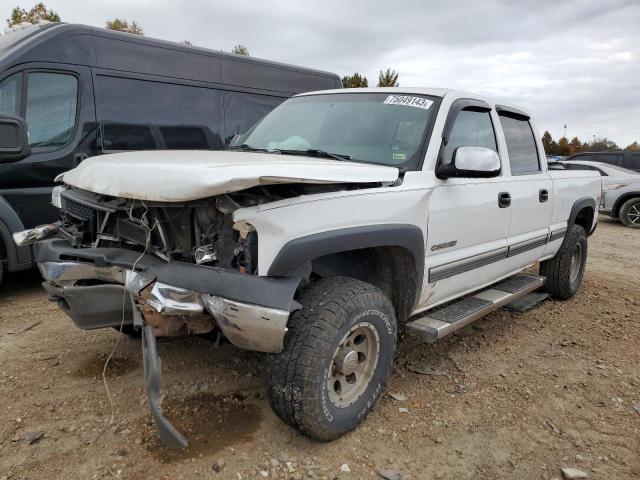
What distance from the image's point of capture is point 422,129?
3271 mm

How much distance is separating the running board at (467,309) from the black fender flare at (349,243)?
11.6 inches

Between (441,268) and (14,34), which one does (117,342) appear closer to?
(441,268)

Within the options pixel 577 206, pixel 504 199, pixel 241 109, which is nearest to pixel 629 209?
pixel 577 206

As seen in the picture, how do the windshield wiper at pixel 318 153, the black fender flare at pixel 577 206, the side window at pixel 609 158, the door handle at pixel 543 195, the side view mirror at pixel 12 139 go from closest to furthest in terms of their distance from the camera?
1. the side view mirror at pixel 12 139
2. the windshield wiper at pixel 318 153
3. the door handle at pixel 543 195
4. the black fender flare at pixel 577 206
5. the side window at pixel 609 158

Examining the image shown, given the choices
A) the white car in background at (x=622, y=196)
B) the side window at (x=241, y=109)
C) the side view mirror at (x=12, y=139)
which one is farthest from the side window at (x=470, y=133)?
the white car in background at (x=622, y=196)

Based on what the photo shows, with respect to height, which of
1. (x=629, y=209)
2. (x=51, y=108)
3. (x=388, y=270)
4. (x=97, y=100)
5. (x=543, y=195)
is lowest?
(x=629, y=209)

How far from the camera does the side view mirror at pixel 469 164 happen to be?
3055mm

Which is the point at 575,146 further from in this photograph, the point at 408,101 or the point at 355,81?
the point at 408,101

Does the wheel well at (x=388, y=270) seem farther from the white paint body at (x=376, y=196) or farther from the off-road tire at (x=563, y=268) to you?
the off-road tire at (x=563, y=268)

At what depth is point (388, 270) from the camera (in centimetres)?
316

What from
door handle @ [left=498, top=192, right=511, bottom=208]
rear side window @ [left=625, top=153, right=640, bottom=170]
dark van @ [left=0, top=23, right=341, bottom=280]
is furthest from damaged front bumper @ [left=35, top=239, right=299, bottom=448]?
rear side window @ [left=625, top=153, right=640, bottom=170]

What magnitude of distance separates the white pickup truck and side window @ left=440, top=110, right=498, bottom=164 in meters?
0.02

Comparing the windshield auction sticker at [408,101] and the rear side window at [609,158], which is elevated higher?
the windshield auction sticker at [408,101]

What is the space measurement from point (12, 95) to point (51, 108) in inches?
13.7
